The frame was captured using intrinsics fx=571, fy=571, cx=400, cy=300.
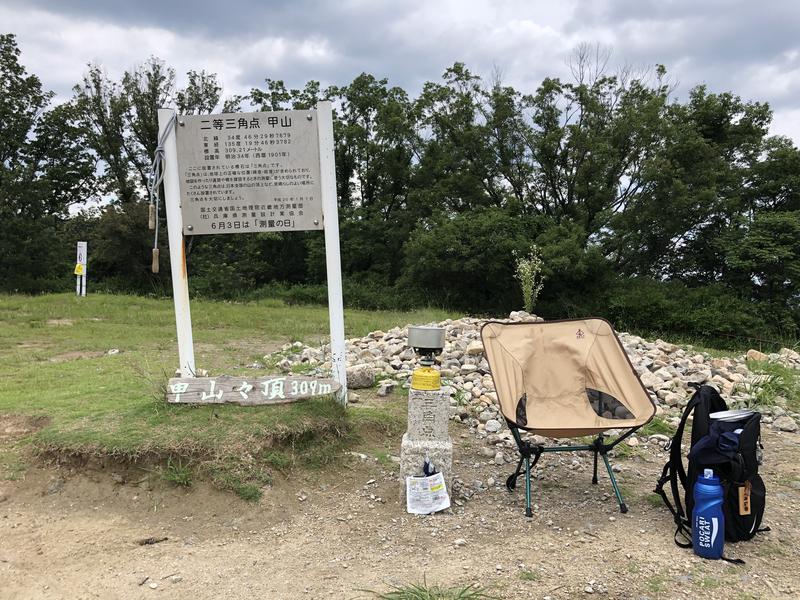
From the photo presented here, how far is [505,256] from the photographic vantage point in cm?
1941

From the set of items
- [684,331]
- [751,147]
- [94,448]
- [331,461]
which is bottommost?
[684,331]

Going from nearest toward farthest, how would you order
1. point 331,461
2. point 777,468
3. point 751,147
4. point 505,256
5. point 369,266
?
point 331,461, point 777,468, point 505,256, point 751,147, point 369,266

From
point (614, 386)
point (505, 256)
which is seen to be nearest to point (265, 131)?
point (614, 386)

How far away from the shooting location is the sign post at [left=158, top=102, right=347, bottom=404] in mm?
3732

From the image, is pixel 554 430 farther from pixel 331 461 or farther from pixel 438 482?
pixel 331 461

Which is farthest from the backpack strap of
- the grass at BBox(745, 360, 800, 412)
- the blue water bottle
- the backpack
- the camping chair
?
the grass at BBox(745, 360, 800, 412)

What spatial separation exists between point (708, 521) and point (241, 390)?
2.69 meters

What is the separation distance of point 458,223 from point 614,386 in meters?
17.3

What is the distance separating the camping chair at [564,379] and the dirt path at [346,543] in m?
0.35

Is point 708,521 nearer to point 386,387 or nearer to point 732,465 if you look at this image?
point 732,465

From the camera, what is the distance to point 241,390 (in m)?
3.70

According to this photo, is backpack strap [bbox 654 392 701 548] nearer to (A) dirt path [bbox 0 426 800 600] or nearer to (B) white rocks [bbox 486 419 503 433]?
(A) dirt path [bbox 0 426 800 600]

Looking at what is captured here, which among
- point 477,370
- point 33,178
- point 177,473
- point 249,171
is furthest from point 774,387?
point 33,178

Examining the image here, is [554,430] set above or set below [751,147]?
below
